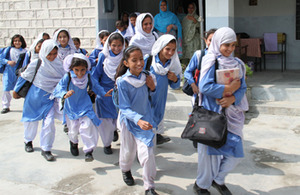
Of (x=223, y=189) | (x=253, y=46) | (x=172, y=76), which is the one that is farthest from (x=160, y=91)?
(x=253, y=46)

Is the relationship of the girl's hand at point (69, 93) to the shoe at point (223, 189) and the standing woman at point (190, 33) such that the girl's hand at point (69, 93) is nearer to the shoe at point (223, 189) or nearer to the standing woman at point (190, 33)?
the shoe at point (223, 189)

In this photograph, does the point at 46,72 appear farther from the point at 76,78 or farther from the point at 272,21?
the point at 272,21

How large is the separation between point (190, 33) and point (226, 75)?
519 cm

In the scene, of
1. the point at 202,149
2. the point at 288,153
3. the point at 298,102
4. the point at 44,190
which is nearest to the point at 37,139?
the point at 44,190

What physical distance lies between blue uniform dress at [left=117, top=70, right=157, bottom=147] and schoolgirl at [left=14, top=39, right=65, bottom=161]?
1567 mm

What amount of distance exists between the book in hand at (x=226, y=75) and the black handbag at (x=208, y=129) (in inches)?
10.2

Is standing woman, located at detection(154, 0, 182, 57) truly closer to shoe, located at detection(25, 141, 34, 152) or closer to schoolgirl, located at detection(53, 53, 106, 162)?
schoolgirl, located at detection(53, 53, 106, 162)

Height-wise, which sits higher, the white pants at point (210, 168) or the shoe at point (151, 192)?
the white pants at point (210, 168)

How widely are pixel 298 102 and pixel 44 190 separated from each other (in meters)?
4.49

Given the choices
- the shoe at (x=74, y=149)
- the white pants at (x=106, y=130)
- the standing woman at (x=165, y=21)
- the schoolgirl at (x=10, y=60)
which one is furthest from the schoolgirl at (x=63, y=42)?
the standing woman at (x=165, y=21)

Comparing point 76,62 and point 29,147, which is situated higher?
point 76,62

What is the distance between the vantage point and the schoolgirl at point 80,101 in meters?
4.57

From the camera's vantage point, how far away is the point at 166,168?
435 centimetres

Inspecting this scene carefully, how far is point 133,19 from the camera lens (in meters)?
6.98
